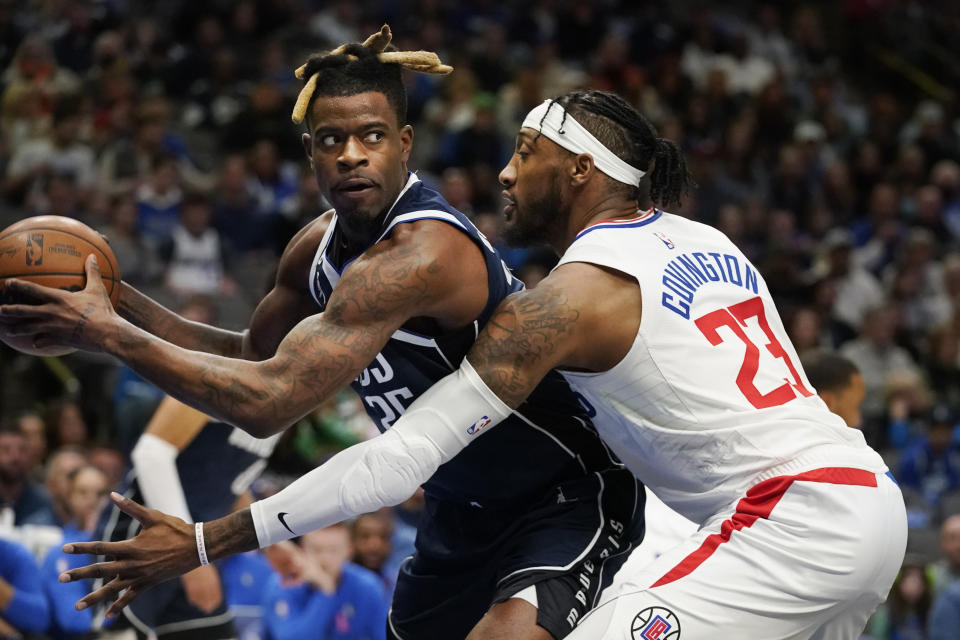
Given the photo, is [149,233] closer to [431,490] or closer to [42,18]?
[42,18]

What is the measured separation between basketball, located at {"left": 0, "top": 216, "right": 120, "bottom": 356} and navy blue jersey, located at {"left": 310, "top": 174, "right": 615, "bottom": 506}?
79cm

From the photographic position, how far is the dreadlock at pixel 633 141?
160 inches

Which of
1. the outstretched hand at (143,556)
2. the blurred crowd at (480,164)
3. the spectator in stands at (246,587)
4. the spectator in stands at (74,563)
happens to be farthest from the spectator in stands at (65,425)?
the outstretched hand at (143,556)

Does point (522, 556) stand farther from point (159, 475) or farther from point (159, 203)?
point (159, 203)

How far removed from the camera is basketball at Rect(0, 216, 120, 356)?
3621mm

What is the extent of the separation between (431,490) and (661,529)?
1304 millimetres

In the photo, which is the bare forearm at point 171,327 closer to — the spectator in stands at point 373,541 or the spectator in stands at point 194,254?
the spectator in stands at point 373,541

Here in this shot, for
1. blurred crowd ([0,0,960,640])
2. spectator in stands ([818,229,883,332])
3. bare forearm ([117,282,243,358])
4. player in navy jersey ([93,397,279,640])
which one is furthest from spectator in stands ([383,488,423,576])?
spectator in stands ([818,229,883,332])

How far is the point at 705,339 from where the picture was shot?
364 centimetres

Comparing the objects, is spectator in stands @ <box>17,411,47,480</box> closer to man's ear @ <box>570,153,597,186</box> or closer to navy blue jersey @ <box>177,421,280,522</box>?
navy blue jersey @ <box>177,421,280,522</box>

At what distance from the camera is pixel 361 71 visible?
3.97 meters

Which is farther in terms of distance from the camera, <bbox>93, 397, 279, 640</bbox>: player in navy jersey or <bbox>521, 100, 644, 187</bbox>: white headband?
<bbox>93, 397, 279, 640</bbox>: player in navy jersey

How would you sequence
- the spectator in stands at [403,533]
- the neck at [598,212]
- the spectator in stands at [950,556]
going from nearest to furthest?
the neck at [598,212]
the spectator in stands at [950,556]
the spectator in stands at [403,533]

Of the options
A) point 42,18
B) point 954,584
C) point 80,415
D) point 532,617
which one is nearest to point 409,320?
point 532,617
